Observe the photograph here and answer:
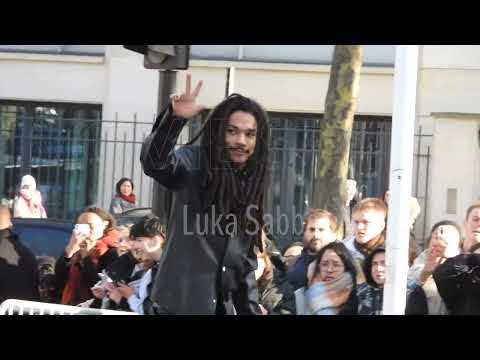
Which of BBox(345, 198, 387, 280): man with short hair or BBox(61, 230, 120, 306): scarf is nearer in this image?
BBox(345, 198, 387, 280): man with short hair

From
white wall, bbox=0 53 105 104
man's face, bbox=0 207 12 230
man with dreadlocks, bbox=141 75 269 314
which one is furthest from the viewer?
man's face, bbox=0 207 12 230

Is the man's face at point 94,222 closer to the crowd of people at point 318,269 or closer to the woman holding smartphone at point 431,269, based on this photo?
the crowd of people at point 318,269

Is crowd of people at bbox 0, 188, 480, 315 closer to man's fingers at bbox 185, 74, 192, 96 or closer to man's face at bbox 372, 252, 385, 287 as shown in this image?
man's face at bbox 372, 252, 385, 287

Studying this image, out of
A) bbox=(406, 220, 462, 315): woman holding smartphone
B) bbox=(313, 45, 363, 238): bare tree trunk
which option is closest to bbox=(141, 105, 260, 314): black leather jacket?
bbox=(313, 45, 363, 238): bare tree trunk

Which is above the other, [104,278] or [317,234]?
[317,234]

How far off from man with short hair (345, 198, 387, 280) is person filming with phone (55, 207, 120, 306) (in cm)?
118

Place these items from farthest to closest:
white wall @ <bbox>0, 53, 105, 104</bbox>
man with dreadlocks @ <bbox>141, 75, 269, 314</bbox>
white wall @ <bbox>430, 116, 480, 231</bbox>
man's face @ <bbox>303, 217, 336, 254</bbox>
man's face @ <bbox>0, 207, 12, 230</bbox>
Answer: man's face @ <bbox>0, 207, 12, 230</bbox>, white wall @ <bbox>0, 53, 105, 104</bbox>, man with dreadlocks @ <bbox>141, 75, 269, 314</bbox>, man's face @ <bbox>303, 217, 336, 254</bbox>, white wall @ <bbox>430, 116, 480, 231</bbox>

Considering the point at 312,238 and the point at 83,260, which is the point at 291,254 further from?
the point at 83,260

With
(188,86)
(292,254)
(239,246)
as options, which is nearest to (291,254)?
(292,254)

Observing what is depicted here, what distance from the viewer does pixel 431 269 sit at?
5.14 meters

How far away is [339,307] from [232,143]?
94 cm

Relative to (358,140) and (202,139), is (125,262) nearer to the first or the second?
(202,139)

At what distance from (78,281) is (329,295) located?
125 centimetres

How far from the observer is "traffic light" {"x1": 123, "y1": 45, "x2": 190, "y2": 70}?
5.25 m
